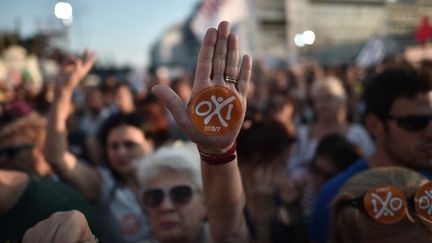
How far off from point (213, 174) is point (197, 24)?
461 cm

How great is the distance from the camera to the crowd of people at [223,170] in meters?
1.40

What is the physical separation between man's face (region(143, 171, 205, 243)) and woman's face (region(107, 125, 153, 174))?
0.83 meters

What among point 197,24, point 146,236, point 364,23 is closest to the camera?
point 146,236

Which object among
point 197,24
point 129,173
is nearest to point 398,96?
point 129,173

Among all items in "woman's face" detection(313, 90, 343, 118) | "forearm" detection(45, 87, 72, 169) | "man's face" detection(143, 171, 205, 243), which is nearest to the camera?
"man's face" detection(143, 171, 205, 243)

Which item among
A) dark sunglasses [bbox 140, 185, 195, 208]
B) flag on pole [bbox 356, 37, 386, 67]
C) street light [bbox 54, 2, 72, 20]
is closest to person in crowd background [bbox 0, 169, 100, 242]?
dark sunglasses [bbox 140, 185, 195, 208]

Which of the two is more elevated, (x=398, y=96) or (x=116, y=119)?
(x=398, y=96)

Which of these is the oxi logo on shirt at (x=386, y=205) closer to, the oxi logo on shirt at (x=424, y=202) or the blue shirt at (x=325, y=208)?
the oxi logo on shirt at (x=424, y=202)

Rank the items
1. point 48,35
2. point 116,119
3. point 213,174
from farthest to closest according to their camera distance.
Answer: point 48,35 < point 116,119 < point 213,174

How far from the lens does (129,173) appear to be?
2.89 metres

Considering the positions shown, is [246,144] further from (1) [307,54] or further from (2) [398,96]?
(1) [307,54]

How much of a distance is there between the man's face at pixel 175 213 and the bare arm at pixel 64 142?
24.2 inches

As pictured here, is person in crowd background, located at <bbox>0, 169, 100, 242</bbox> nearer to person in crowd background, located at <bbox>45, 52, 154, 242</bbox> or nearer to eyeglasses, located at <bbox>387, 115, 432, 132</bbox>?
person in crowd background, located at <bbox>45, 52, 154, 242</bbox>

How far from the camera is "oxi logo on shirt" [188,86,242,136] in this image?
54.2 inches
